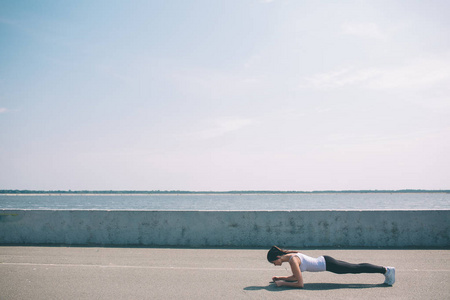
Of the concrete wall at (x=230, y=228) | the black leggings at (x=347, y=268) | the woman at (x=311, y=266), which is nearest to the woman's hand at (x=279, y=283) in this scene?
the woman at (x=311, y=266)

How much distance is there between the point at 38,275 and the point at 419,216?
9246 mm

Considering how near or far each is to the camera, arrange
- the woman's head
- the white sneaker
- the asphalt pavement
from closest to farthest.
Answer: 1. the asphalt pavement
2. the woman's head
3. the white sneaker

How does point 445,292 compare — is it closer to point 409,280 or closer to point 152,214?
point 409,280

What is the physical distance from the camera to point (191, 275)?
662 cm

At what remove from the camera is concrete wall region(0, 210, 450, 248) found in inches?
384

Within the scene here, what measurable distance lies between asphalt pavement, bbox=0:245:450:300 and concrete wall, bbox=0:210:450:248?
649 millimetres

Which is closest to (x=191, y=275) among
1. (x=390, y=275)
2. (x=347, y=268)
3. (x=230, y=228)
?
(x=347, y=268)

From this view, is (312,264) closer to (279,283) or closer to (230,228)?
(279,283)

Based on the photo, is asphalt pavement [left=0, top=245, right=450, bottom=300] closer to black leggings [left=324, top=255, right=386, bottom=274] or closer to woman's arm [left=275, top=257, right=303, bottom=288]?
woman's arm [left=275, top=257, right=303, bottom=288]

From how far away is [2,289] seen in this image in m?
5.68

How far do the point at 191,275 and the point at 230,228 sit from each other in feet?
11.4

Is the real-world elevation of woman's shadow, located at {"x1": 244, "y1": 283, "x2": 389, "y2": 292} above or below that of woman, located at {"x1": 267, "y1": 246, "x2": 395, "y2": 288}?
below

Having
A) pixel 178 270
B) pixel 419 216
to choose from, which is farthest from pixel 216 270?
pixel 419 216

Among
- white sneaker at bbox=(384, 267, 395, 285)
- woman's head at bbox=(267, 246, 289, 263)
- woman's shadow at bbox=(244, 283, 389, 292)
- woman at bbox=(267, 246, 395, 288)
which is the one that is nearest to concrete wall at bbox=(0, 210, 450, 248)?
woman's shadow at bbox=(244, 283, 389, 292)
